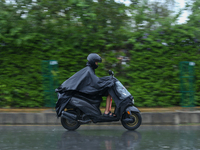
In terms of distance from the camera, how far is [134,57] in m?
9.14

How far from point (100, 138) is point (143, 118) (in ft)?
6.60

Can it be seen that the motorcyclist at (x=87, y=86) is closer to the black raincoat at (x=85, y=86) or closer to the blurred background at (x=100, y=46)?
the black raincoat at (x=85, y=86)

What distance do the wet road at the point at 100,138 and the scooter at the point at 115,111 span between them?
268 millimetres

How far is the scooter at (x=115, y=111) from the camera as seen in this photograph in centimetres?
687

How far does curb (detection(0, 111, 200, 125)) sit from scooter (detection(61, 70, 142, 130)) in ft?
3.06

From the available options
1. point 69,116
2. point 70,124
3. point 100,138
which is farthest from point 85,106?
point 100,138

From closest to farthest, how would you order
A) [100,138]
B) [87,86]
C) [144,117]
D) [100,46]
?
[100,138]
[87,86]
[144,117]
[100,46]

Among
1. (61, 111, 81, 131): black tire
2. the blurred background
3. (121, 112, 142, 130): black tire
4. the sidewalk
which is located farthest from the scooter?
the blurred background

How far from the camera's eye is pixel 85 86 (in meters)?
6.93

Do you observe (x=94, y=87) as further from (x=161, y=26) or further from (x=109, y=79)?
(x=161, y=26)

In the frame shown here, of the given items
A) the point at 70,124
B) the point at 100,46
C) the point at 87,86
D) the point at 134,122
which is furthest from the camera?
the point at 100,46

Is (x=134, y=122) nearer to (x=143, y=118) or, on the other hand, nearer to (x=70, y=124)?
(x=143, y=118)

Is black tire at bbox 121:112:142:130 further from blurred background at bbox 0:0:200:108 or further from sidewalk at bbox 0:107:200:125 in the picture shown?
blurred background at bbox 0:0:200:108

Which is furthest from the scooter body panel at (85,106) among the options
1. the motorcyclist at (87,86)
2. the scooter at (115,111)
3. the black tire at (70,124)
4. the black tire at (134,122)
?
the black tire at (134,122)
